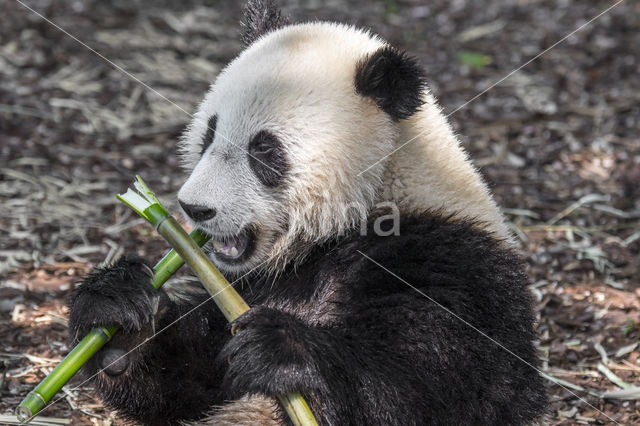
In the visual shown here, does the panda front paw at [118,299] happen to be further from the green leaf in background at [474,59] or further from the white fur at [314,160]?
the green leaf in background at [474,59]

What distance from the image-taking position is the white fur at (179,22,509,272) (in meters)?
3.48

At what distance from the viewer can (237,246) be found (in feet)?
12.0

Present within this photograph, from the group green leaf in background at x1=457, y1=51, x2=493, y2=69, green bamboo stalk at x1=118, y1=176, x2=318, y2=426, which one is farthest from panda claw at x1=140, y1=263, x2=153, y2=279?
green leaf in background at x1=457, y1=51, x2=493, y2=69

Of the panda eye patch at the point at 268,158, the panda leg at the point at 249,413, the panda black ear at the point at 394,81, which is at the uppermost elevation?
the panda black ear at the point at 394,81

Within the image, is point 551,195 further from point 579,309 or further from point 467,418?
point 467,418

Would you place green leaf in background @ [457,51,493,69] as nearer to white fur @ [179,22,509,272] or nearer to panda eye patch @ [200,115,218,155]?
white fur @ [179,22,509,272]

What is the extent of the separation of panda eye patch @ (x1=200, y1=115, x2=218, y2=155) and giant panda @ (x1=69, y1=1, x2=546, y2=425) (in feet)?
0.03

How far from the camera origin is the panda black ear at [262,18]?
4.13 meters

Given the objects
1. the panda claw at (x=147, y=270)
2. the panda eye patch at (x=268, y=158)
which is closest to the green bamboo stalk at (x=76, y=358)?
the panda claw at (x=147, y=270)

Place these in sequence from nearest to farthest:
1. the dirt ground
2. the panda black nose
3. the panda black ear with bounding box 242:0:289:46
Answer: the panda black nose, the panda black ear with bounding box 242:0:289:46, the dirt ground

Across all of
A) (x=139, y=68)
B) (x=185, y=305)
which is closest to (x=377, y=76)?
(x=185, y=305)

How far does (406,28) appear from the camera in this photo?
1045 centimetres

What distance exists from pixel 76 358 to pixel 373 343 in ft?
3.88

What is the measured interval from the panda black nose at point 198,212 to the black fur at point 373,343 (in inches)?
18.3
